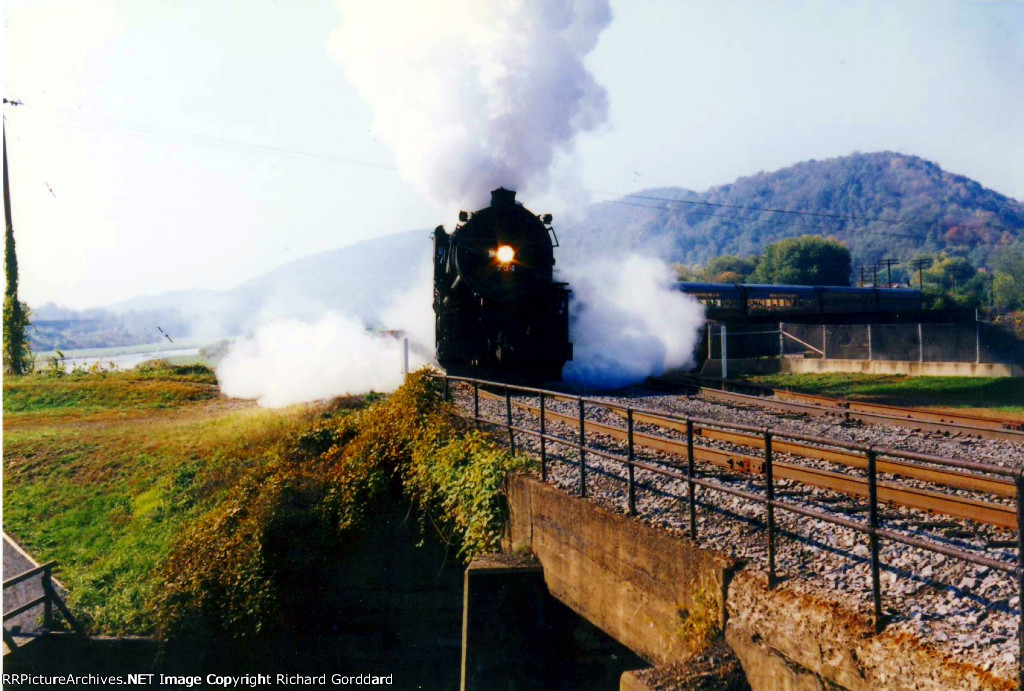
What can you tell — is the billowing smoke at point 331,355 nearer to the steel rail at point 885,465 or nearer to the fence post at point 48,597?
the fence post at point 48,597

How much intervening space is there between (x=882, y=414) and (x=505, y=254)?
7.95 m

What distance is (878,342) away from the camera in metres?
21.4

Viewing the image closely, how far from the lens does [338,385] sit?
17125mm

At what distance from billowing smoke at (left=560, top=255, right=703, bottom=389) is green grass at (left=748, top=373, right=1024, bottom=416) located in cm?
301

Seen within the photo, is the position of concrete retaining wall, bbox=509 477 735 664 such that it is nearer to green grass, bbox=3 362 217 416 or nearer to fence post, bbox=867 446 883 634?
fence post, bbox=867 446 883 634

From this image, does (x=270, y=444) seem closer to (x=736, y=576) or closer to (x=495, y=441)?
(x=495, y=441)

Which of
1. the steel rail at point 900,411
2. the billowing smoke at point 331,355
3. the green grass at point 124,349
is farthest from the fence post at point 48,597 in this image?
the green grass at point 124,349

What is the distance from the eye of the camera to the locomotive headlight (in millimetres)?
14703

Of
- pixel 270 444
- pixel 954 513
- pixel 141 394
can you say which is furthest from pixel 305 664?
pixel 141 394

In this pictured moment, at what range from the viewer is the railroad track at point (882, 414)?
29.0ft

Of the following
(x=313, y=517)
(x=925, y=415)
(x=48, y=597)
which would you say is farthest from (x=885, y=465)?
(x=48, y=597)

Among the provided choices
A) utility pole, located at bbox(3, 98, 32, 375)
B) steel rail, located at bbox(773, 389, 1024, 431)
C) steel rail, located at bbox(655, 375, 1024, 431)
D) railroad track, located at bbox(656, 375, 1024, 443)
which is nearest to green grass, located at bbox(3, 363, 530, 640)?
railroad track, located at bbox(656, 375, 1024, 443)

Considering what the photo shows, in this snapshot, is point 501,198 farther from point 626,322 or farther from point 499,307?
point 626,322

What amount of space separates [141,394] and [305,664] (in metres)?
14.1
